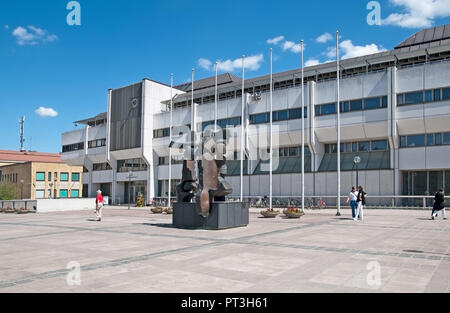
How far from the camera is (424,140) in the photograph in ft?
114

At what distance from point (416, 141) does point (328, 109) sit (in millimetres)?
8619

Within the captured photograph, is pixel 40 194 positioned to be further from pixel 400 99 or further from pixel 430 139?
pixel 430 139

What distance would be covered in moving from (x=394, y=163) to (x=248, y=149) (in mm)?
15409

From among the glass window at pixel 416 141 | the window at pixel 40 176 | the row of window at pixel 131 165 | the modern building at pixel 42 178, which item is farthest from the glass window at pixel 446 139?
the window at pixel 40 176

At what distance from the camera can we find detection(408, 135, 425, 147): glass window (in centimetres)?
3484

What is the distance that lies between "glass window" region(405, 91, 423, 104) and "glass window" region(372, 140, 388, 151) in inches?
181

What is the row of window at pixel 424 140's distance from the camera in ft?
111

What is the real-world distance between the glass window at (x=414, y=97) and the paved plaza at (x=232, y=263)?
2202 cm

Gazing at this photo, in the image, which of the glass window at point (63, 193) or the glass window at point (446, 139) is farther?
the glass window at point (63, 193)

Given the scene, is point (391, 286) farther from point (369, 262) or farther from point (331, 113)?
point (331, 113)

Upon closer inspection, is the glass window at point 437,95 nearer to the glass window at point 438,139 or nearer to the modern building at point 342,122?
the modern building at point 342,122

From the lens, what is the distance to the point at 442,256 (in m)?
10.3

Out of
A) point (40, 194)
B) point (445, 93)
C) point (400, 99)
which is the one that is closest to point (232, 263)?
point (445, 93)

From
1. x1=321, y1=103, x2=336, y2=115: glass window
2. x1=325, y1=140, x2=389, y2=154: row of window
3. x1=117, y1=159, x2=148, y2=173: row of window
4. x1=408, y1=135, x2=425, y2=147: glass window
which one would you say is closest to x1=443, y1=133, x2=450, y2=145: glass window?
x1=408, y1=135, x2=425, y2=147: glass window
